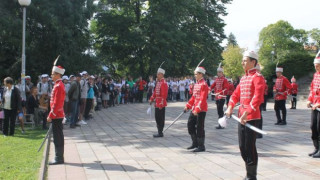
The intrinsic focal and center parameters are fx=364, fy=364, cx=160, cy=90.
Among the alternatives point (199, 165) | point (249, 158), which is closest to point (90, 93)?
point (199, 165)

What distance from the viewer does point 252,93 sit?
5.71 m

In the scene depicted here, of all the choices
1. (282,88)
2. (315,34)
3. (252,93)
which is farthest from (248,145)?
(315,34)

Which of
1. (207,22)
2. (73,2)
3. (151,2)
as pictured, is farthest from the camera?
(207,22)

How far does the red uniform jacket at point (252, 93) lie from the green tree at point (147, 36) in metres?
25.1

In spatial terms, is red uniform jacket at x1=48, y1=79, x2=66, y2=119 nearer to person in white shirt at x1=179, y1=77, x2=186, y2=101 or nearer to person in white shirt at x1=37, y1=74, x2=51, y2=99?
person in white shirt at x1=37, y1=74, x2=51, y2=99

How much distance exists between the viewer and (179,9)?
3256cm

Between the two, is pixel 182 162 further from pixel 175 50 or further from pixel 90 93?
pixel 175 50

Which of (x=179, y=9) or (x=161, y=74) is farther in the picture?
(x=179, y=9)

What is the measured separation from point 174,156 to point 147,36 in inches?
951

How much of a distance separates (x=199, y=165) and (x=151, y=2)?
86.8ft

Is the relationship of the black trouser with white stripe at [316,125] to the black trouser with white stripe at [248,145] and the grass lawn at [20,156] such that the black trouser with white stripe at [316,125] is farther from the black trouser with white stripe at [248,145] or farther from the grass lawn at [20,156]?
the grass lawn at [20,156]

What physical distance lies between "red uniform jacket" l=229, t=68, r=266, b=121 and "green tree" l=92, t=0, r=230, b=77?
25051 mm

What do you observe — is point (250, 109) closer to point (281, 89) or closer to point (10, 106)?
point (281, 89)

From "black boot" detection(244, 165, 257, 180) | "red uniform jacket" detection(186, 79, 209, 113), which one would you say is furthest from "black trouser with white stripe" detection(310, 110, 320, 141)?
"black boot" detection(244, 165, 257, 180)
